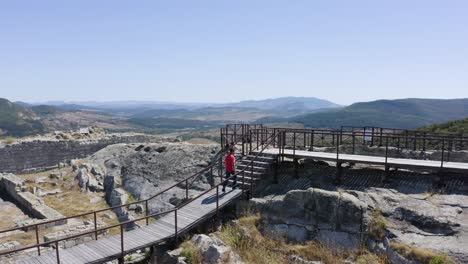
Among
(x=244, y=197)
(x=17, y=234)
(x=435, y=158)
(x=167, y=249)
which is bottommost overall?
(x=17, y=234)

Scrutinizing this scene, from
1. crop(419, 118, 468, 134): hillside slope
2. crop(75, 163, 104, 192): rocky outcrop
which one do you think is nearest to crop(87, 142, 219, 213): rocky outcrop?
crop(75, 163, 104, 192): rocky outcrop

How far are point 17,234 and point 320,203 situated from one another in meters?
13.1

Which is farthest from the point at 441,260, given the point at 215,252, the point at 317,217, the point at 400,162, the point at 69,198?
the point at 69,198

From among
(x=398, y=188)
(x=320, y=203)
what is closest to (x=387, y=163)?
(x=398, y=188)

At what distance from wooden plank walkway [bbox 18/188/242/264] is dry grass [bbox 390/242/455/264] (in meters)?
5.96

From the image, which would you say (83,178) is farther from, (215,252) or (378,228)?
(378,228)

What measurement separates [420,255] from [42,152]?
28017 millimetres

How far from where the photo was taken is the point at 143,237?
39.0 feet

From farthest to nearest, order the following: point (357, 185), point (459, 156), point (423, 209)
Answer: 1. point (459, 156)
2. point (357, 185)
3. point (423, 209)

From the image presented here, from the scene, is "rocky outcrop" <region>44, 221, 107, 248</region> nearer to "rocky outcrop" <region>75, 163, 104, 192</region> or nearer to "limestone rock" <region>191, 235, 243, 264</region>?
"limestone rock" <region>191, 235, 243, 264</region>

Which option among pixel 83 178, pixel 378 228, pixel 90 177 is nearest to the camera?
pixel 378 228

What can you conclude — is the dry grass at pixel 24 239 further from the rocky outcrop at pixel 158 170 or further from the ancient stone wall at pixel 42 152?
the ancient stone wall at pixel 42 152

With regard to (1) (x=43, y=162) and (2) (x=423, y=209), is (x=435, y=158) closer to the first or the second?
(2) (x=423, y=209)

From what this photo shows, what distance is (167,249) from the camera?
1187cm
